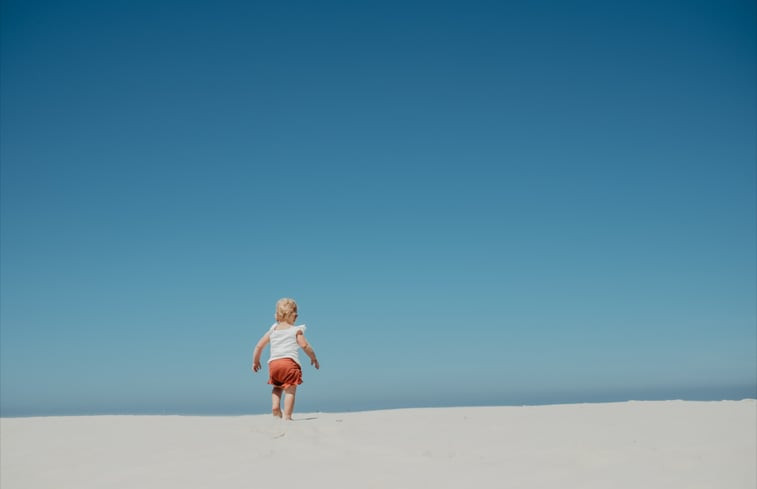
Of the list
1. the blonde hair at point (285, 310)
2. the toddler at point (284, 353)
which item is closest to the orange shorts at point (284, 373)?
the toddler at point (284, 353)

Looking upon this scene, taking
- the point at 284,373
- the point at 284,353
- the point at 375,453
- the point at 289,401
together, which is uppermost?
the point at 284,353

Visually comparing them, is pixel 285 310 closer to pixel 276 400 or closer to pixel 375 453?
pixel 276 400

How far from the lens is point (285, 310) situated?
8203 millimetres

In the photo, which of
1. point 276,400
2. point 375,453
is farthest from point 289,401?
point 375,453

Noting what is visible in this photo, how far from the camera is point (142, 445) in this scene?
5.58 m

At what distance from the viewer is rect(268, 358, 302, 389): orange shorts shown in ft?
25.9

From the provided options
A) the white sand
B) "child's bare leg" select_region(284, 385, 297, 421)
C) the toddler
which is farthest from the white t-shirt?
the white sand

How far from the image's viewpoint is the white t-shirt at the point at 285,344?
7.99m

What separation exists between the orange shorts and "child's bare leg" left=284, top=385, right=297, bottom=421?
0.06 metres

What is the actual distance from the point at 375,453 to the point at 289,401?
241 centimetres

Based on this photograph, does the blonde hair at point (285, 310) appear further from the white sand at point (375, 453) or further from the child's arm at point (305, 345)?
the white sand at point (375, 453)

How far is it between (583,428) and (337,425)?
10.4ft

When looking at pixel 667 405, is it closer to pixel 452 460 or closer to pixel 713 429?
pixel 713 429

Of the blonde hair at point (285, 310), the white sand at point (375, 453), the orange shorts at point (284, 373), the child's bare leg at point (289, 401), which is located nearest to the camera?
the white sand at point (375, 453)
